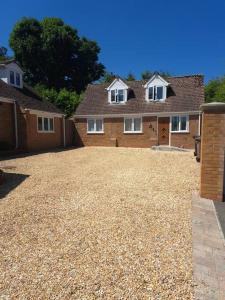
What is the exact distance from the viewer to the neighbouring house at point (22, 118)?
16.0 meters

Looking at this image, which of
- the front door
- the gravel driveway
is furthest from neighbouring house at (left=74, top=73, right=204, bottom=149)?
the gravel driveway

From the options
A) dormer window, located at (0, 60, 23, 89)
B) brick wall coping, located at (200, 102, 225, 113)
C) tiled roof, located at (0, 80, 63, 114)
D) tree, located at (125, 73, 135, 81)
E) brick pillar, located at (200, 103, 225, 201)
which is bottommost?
brick pillar, located at (200, 103, 225, 201)

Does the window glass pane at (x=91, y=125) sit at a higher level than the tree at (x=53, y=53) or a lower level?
lower

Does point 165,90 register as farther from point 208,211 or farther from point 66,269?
point 66,269

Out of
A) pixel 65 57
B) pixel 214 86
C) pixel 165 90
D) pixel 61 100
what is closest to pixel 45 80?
pixel 65 57

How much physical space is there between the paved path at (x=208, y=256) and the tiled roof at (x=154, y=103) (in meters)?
16.1

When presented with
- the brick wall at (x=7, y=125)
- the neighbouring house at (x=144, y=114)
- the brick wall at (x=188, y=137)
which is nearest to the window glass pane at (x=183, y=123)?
the neighbouring house at (x=144, y=114)

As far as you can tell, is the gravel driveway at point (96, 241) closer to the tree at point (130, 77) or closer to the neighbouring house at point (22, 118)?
the neighbouring house at point (22, 118)

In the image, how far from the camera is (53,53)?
1496 inches

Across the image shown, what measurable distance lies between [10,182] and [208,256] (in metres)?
6.50

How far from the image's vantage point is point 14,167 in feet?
34.0

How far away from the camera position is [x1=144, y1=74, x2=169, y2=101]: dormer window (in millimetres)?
20781

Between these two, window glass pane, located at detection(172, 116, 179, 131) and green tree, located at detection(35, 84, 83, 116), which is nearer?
window glass pane, located at detection(172, 116, 179, 131)

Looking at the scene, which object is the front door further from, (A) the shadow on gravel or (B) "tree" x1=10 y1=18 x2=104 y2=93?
(B) "tree" x1=10 y1=18 x2=104 y2=93
